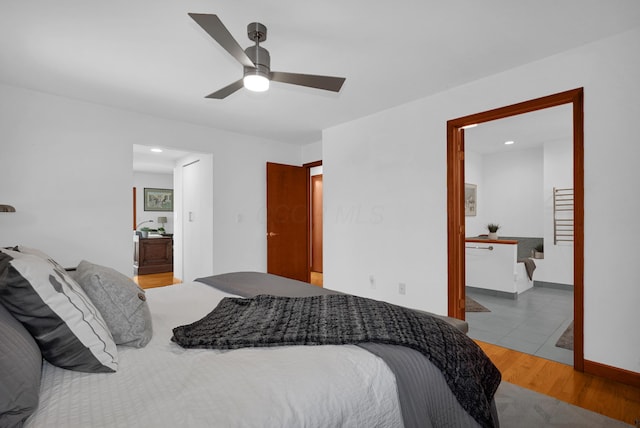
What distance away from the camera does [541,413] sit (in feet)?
6.25

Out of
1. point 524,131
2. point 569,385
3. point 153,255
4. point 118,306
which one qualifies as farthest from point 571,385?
point 153,255

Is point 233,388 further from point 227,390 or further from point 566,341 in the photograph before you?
point 566,341

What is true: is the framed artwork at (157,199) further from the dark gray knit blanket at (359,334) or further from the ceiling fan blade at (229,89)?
the dark gray knit blanket at (359,334)

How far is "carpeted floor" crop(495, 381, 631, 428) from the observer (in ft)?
5.93

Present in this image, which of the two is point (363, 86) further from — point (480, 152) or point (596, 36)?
point (480, 152)

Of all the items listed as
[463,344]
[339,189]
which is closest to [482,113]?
[339,189]

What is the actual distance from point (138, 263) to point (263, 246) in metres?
2.91

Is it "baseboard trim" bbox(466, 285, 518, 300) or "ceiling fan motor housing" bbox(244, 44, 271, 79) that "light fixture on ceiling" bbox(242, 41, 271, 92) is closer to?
"ceiling fan motor housing" bbox(244, 44, 271, 79)

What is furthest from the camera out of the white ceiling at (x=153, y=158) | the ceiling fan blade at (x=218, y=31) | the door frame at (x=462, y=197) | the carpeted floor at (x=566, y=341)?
the white ceiling at (x=153, y=158)

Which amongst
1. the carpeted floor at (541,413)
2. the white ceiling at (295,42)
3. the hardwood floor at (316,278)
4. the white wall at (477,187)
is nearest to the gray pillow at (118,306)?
the white ceiling at (295,42)

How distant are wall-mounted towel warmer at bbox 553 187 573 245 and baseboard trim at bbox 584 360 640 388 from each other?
3.35m

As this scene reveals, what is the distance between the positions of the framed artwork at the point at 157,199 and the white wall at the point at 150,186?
0.08 metres

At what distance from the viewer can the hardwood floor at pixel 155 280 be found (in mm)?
5383

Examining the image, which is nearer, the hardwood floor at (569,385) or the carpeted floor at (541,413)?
the carpeted floor at (541,413)
